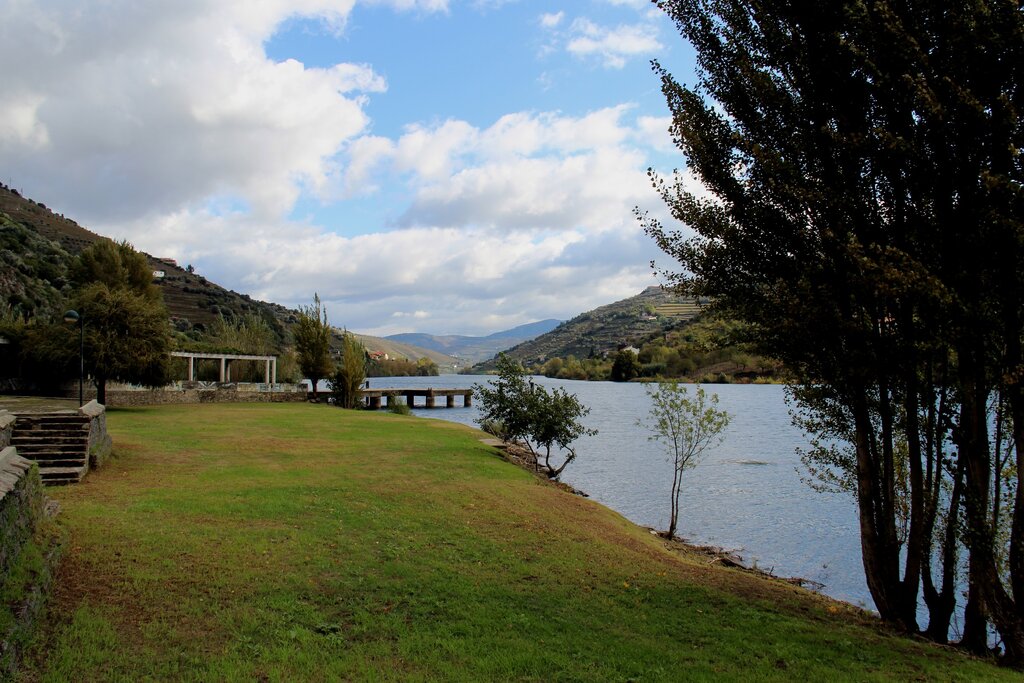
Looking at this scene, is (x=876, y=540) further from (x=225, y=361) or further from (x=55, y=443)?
(x=225, y=361)

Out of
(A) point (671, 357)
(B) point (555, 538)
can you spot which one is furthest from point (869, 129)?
(A) point (671, 357)

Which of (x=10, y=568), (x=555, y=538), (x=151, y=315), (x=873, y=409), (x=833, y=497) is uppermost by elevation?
(x=151, y=315)

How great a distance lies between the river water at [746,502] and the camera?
1855 centimetres

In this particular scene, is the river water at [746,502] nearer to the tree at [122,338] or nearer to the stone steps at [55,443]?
the stone steps at [55,443]

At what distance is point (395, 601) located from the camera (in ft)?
27.5

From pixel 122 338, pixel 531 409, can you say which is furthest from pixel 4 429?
pixel 122 338

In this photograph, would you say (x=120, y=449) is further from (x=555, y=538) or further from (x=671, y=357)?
(x=671, y=357)

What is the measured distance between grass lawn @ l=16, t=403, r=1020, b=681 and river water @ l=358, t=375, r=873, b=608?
6134mm

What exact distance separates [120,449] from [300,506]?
336 inches

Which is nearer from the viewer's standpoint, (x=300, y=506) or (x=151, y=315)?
(x=300, y=506)

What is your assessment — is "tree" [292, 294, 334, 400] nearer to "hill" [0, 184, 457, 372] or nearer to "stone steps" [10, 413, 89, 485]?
"hill" [0, 184, 457, 372]

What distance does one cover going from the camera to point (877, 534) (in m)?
11.3

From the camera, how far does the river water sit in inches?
730

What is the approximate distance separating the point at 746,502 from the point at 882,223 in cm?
1777
